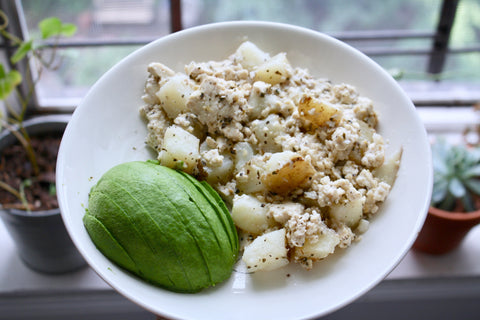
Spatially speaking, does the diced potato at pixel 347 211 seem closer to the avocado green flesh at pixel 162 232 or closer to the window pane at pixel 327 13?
the avocado green flesh at pixel 162 232

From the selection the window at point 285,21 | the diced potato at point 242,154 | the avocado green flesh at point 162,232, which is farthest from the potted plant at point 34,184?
the diced potato at point 242,154

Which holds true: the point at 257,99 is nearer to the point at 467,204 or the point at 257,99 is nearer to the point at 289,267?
the point at 289,267

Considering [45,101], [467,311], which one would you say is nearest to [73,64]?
[45,101]

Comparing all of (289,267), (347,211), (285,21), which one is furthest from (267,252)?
(285,21)

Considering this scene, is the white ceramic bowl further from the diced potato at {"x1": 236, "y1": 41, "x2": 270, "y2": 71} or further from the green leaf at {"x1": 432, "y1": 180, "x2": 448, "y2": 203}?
the green leaf at {"x1": 432, "y1": 180, "x2": 448, "y2": 203}

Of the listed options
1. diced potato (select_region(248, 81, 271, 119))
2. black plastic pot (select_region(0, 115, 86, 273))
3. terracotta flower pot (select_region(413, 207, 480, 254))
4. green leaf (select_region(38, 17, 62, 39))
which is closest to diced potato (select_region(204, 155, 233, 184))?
diced potato (select_region(248, 81, 271, 119))
